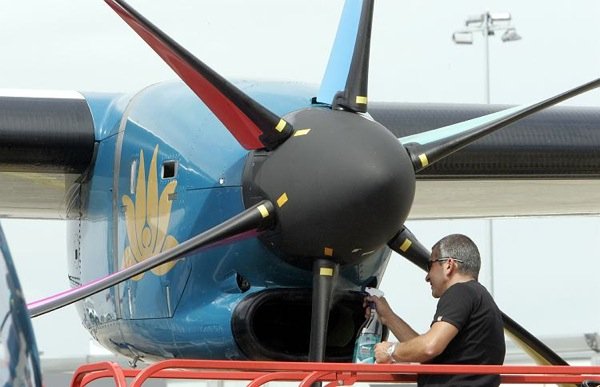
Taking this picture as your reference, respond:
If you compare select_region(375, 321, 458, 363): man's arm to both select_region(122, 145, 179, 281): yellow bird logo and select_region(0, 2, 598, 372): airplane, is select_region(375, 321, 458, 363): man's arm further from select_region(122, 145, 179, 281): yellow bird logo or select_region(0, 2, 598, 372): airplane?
select_region(122, 145, 179, 281): yellow bird logo

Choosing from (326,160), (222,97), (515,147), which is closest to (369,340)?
(326,160)

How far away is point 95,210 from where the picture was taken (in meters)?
11.0

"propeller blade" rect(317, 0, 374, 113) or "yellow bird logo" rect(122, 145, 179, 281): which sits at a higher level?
"propeller blade" rect(317, 0, 374, 113)

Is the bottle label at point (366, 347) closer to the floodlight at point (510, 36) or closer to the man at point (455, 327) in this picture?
the man at point (455, 327)

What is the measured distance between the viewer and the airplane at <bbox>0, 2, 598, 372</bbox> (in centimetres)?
842

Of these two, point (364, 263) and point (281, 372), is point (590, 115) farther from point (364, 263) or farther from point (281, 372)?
point (281, 372)

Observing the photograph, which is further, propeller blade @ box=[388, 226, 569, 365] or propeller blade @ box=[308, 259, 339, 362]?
propeller blade @ box=[388, 226, 569, 365]

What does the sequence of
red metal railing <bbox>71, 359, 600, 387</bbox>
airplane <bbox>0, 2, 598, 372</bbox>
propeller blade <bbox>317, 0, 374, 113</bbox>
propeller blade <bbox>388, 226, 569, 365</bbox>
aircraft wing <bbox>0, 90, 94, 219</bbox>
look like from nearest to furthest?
red metal railing <bbox>71, 359, 600, 387</bbox>
airplane <bbox>0, 2, 598, 372</bbox>
propeller blade <bbox>317, 0, 374, 113</bbox>
propeller blade <bbox>388, 226, 569, 365</bbox>
aircraft wing <bbox>0, 90, 94, 219</bbox>

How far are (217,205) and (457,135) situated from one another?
178cm

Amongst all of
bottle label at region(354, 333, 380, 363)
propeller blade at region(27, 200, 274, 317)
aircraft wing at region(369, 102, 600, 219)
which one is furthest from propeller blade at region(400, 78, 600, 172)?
aircraft wing at region(369, 102, 600, 219)

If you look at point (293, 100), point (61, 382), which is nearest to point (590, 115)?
point (293, 100)

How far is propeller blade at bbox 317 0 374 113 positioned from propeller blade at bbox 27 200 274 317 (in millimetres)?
958

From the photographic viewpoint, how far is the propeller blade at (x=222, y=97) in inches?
336

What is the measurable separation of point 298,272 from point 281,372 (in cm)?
276
